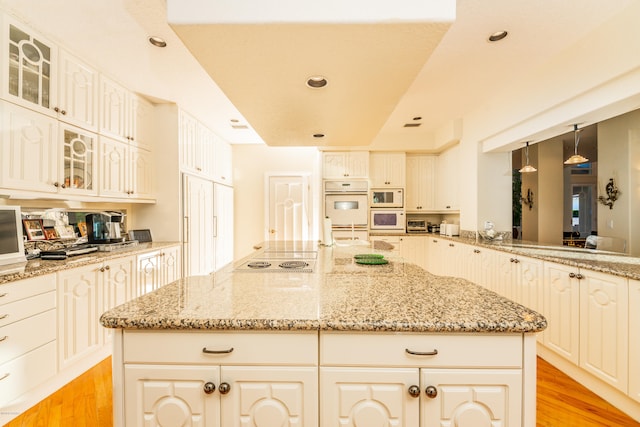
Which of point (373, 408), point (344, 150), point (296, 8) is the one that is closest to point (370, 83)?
point (296, 8)

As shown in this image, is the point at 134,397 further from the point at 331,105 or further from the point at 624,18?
the point at 624,18

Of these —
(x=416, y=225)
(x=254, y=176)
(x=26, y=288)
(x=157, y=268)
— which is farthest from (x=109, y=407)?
(x=416, y=225)

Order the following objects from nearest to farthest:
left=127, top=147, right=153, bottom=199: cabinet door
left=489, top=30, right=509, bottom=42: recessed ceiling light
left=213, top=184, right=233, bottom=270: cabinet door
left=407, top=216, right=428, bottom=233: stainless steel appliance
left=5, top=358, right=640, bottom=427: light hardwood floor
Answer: left=5, top=358, right=640, bottom=427: light hardwood floor → left=489, top=30, right=509, bottom=42: recessed ceiling light → left=127, top=147, right=153, bottom=199: cabinet door → left=213, top=184, right=233, bottom=270: cabinet door → left=407, top=216, right=428, bottom=233: stainless steel appliance

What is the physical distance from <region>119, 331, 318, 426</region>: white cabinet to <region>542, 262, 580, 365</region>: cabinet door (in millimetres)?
2156

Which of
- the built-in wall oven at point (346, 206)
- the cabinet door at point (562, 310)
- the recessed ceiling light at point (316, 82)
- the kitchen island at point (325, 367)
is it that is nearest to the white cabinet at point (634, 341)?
the cabinet door at point (562, 310)

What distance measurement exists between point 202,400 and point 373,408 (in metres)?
0.59

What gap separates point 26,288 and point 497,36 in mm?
3724

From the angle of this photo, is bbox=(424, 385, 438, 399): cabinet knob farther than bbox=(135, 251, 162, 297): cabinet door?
No

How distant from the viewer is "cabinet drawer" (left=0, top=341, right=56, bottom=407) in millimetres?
1641

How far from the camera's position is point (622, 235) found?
3.73 metres

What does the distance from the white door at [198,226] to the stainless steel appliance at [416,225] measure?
3.43 m

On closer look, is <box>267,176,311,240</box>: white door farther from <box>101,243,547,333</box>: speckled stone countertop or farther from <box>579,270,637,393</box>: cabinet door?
<box>579,270,637,393</box>: cabinet door

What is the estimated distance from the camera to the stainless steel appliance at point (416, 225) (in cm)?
511

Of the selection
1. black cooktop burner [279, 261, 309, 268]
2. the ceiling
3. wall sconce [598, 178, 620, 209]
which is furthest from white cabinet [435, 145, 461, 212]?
black cooktop burner [279, 261, 309, 268]
